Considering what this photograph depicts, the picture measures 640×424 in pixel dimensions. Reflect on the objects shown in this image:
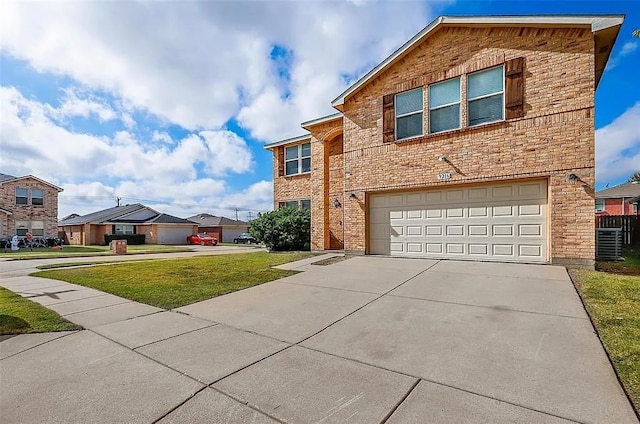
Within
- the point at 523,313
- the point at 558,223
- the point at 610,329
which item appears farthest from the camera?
the point at 558,223

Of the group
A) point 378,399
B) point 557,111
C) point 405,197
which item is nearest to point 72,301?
point 378,399

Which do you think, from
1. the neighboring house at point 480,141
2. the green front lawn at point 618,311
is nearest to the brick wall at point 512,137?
the neighboring house at point 480,141

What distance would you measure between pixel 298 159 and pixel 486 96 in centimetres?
971

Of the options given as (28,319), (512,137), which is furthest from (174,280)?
(512,137)

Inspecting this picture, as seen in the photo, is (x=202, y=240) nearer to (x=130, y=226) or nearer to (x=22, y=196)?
(x=130, y=226)

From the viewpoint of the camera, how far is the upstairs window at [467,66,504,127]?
8.98 meters

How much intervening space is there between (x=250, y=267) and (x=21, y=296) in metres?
5.01

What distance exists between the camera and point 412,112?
10.5 m

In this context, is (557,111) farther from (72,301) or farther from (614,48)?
(72,301)

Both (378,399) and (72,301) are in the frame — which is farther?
(72,301)

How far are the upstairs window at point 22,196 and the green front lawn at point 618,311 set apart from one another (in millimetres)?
37927

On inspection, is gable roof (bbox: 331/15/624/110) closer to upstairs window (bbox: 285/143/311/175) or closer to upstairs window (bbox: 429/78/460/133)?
upstairs window (bbox: 429/78/460/133)

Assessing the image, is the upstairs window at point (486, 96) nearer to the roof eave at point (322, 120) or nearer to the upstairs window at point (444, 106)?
the upstairs window at point (444, 106)

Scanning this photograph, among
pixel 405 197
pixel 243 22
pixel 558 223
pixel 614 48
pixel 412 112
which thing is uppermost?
pixel 243 22
